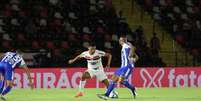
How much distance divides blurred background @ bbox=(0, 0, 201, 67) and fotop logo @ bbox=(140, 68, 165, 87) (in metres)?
0.85

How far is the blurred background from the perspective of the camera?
29.1 metres

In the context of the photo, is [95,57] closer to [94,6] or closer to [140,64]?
[140,64]

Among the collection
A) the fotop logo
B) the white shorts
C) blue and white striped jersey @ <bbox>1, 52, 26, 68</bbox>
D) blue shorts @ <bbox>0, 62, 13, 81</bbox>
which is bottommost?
the fotop logo

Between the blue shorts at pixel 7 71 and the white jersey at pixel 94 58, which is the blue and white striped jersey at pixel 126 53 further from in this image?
the blue shorts at pixel 7 71

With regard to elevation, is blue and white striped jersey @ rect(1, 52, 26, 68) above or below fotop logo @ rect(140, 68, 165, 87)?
above

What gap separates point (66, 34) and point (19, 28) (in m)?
2.18

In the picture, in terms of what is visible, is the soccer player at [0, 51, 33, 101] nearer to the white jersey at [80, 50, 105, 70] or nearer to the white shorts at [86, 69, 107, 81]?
the white jersey at [80, 50, 105, 70]

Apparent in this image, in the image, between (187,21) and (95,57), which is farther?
(187,21)

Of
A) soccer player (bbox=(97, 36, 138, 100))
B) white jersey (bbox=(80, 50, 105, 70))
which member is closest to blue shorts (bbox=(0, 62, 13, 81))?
white jersey (bbox=(80, 50, 105, 70))

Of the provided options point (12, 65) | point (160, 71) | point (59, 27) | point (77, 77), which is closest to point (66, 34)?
point (59, 27)

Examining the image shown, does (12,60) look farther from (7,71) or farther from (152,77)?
(152,77)

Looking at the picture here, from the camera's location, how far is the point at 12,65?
66.7 feet

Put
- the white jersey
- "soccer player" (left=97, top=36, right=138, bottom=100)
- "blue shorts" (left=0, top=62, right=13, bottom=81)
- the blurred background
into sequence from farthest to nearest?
the blurred background < the white jersey < "soccer player" (left=97, top=36, right=138, bottom=100) < "blue shorts" (left=0, top=62, right=13, bottom=81)

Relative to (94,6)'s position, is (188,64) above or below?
below
